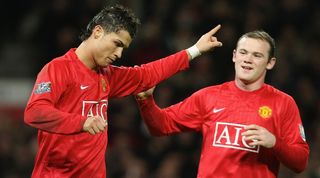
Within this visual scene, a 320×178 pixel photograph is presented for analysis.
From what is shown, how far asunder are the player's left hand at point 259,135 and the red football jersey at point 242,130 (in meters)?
0.22

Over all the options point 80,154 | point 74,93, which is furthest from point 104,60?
point 80,154

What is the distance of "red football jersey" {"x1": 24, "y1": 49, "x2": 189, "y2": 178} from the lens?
4.07 meters

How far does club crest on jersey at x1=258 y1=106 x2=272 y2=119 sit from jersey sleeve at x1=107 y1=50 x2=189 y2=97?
2.05ft

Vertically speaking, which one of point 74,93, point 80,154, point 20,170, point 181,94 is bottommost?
point 20,170

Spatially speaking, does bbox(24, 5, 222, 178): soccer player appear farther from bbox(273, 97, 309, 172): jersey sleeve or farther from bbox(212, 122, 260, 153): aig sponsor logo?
bbox(273, 97, 309, 172): jersey sleeve

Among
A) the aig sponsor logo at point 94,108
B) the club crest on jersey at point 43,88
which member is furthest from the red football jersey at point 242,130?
the club crest on jersey at point 43,88

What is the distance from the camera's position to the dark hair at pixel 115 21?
14.8ft

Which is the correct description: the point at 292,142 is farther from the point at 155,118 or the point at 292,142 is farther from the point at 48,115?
the point at 48,115

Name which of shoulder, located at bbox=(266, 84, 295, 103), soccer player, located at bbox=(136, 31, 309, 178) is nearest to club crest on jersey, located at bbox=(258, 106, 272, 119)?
soccer player, located at bbox=(136, 31, 309, 178)

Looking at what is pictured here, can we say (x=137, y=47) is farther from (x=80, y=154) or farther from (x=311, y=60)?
(x=80, y=154)

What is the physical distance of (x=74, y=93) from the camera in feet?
14.6

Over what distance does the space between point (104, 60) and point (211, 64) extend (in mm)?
4204

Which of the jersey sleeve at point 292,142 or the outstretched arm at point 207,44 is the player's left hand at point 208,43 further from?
the jersey sleeve at point 292,142

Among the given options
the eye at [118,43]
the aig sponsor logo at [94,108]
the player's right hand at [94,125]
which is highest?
the eye at [118,43]
